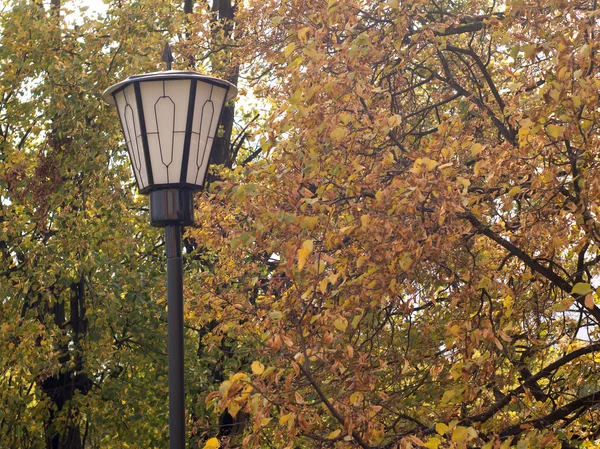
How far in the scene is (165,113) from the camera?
4336 mm

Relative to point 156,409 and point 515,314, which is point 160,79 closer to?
point 515,314

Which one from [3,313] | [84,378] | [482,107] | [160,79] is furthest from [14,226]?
[160,79]

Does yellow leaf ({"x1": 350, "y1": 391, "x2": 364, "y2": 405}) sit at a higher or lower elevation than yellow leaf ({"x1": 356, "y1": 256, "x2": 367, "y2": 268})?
lower

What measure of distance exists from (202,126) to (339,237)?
126 centimetres

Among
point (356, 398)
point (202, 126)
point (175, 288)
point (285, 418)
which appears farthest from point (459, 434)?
point (202, 126)

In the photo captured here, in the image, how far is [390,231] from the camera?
15.9 feet

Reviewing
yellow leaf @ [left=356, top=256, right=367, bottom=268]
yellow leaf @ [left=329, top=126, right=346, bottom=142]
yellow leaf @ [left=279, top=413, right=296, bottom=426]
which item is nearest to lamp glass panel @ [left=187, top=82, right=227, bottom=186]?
yellow leaf @ [left=329, top=126, right=346, bottom=142]

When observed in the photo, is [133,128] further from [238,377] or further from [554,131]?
[554,131]

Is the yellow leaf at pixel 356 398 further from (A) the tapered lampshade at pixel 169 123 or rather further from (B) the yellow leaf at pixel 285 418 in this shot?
(A) the tapered lampshade at pixel 169 123

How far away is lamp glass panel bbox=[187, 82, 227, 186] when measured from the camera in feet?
14.4

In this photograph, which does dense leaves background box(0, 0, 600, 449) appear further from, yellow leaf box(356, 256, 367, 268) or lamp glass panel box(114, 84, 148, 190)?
lamp glass panel box(114, 84, 148, 190)

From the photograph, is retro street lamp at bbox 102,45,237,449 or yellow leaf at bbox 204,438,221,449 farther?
retro street lamp at bbox 102,45,237,449

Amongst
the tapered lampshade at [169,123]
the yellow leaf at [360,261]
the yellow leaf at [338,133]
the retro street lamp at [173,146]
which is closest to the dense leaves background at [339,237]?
the yellow leaf at [338,133]

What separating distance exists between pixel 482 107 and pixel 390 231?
8.67ft
